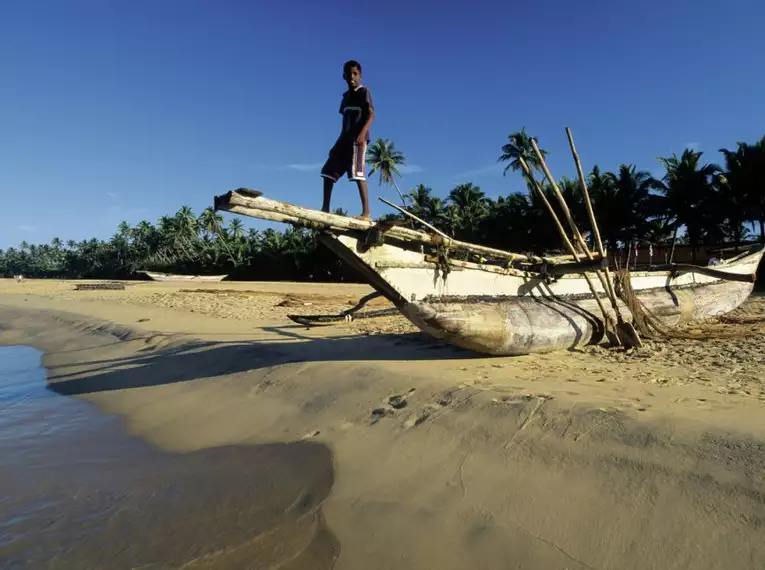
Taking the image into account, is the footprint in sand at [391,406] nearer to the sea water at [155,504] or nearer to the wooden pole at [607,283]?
the sea water at [155,504]

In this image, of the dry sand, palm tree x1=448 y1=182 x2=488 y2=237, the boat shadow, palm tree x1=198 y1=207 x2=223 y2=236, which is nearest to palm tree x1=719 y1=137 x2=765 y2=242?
palm tree x1=448 y1=182 x2=488 y2=237

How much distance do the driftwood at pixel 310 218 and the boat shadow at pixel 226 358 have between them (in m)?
1.45

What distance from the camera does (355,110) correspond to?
15.5ft

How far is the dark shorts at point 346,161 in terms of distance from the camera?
4770 mm

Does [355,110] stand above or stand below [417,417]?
above

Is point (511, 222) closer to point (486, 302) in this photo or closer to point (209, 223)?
point (486, 302)

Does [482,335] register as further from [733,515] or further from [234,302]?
[234,302]

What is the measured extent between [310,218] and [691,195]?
83.1 ft

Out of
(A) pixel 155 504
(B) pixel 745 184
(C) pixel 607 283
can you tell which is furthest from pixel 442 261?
(B) pixel 745 184

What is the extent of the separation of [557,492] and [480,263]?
375cm

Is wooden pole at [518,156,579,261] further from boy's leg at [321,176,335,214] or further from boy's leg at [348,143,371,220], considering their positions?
boy's leg at [321,176,335,214]

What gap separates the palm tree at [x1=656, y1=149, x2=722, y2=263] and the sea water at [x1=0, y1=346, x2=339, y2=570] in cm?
2456

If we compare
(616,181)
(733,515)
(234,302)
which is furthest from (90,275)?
(733,515)

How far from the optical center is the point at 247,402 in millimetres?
5508
